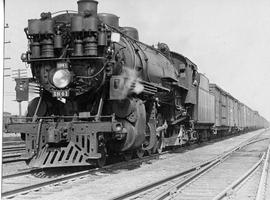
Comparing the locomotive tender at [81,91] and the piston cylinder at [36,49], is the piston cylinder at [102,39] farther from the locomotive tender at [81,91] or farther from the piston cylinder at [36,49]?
the piston cylinder at [36,49]

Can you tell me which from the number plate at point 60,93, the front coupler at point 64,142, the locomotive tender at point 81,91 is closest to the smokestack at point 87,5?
the locomotive tender at point 81,91

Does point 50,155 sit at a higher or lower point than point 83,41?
lower

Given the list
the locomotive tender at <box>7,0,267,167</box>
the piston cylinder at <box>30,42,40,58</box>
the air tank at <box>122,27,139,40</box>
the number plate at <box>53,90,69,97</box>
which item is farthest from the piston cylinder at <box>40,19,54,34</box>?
the air tank at <box>122,27,139,40</box>

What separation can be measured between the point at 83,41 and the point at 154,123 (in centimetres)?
400

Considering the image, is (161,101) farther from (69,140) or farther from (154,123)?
(69,140)

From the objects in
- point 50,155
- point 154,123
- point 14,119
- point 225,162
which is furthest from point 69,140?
point 225,162

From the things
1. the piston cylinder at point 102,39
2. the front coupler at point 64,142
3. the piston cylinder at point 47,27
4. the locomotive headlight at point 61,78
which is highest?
the piston cylinder at point 47,27

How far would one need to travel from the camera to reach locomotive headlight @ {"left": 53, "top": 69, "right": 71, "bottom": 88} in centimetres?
966

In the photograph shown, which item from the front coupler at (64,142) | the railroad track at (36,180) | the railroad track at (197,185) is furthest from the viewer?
the front coupler at (64,142)

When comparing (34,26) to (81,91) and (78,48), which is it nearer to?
(78,48)

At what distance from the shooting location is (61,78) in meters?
9.71

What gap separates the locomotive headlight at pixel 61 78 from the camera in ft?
31.7

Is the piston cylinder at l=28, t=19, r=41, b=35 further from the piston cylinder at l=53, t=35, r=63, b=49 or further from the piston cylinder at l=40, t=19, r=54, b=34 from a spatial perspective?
the piston cylinder at l=53, t=35, r=63, b=49

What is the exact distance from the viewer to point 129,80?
1027 cm
